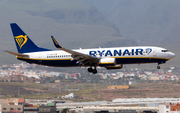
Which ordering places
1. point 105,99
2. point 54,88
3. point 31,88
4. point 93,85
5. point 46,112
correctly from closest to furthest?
point 46,112 < point 105,99 < point 31,88 < point 54,88 < point 93,85

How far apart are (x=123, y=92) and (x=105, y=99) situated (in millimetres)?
14631

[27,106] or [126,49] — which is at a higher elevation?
[126,49]

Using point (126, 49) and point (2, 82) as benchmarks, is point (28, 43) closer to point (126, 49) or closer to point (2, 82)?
point (126, 49)

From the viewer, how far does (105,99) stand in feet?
506

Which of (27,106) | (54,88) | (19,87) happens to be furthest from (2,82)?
(27,106)

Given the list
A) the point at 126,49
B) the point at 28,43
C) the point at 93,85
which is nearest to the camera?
the point at 126,49

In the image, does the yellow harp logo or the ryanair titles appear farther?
the yellow harp logo

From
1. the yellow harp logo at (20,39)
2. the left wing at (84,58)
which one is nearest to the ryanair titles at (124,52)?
the left wing at (84,58)

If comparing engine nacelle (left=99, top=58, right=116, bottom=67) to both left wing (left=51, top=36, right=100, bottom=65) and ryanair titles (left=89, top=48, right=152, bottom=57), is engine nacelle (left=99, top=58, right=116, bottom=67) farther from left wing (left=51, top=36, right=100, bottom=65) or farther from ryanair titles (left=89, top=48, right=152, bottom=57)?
ryanair titles (left=89, top=48, right=152, bottom=57)

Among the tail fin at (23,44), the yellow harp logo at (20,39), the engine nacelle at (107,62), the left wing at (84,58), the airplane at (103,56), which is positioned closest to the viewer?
the left wing at (84,58)

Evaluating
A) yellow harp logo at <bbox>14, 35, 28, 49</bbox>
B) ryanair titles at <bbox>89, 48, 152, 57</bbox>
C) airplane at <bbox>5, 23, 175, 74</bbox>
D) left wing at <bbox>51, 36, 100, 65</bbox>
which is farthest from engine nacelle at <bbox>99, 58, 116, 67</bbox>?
yellow harp logo at <bbox>14, 35, 28, 49</bbox>

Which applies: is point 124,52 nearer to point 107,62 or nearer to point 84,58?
point 107,62

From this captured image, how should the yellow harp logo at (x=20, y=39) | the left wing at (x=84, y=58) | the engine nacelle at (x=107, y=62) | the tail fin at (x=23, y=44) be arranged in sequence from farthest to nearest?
the yellow harp logo at (x=20, y=39), the tail fin at (x=23, y=44), the engine nacelle at (x=107, y=62), the left wing at (x=84, y=58)

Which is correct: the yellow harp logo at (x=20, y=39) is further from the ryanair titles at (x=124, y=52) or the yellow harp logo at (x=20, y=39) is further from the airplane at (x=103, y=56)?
the ryanair titles at (x=124, y=52)
